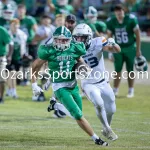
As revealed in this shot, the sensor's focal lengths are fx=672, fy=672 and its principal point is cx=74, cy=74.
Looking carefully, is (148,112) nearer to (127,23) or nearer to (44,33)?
(127,23)

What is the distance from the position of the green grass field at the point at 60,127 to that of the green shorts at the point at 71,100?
1.34 ft

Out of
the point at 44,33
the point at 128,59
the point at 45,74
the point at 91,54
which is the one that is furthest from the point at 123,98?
the point at 91,54

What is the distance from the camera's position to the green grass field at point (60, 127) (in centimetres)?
821

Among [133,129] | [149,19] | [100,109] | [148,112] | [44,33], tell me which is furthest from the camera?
[149,19]

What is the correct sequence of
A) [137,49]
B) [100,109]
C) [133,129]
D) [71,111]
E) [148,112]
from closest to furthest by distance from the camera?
[71,111], [100,109], [133,129], [148,112], [137,49]

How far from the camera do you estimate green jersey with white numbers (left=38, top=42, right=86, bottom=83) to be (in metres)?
8.41

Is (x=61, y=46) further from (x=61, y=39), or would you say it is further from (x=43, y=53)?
(x=43, y=53)

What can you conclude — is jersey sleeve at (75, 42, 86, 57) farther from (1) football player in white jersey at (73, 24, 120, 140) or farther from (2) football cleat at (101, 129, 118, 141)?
(2) football cleat at (101, 129, 118, 141)

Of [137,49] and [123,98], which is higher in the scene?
[137,49]

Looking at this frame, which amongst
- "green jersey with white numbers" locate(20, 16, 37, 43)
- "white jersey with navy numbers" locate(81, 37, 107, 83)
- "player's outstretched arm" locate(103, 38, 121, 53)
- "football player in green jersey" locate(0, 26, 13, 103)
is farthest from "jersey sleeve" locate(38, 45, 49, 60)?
"green jersey with white numbers" locate(20, 16, 37, 43)

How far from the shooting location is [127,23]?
45.3ft

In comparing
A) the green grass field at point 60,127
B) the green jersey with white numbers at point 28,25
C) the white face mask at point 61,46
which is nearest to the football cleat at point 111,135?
the green grass field at point 60,127

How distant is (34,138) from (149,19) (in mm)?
11625

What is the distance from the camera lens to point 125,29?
13.8 metres
